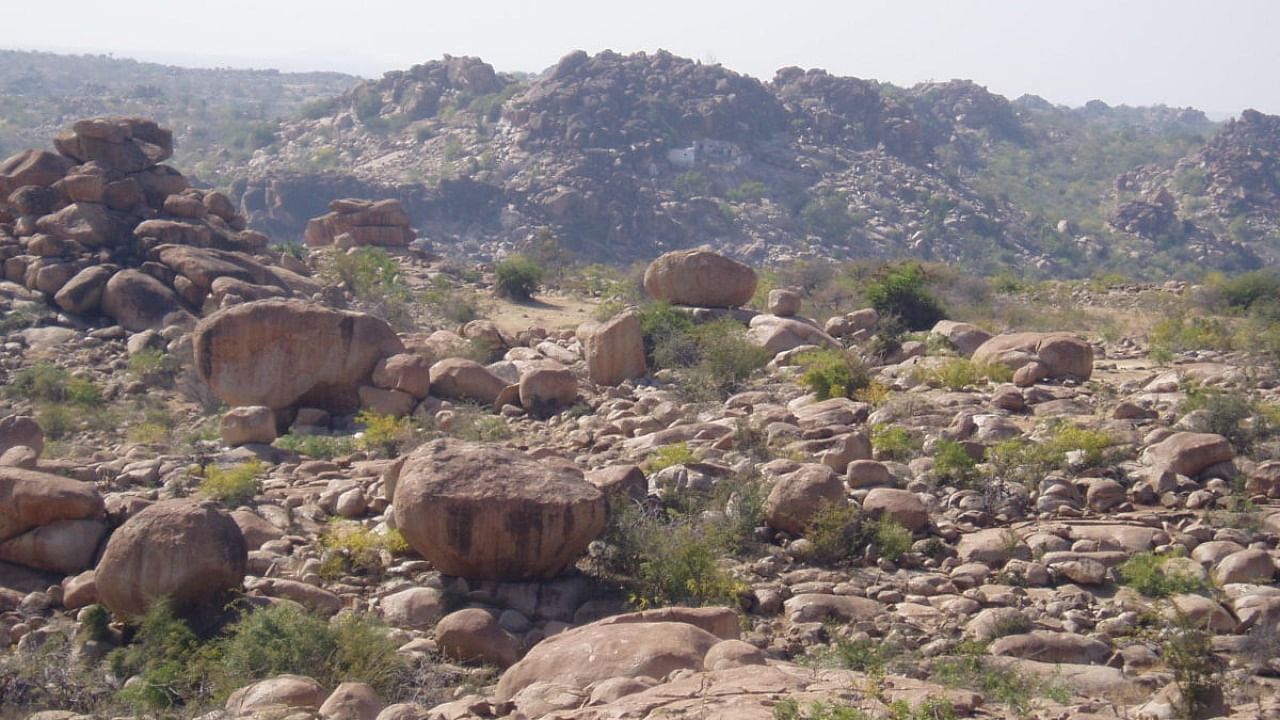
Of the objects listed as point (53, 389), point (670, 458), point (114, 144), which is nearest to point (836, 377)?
point (670, 458)

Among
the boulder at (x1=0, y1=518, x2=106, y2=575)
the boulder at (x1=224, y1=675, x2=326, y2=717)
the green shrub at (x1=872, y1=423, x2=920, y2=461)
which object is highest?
the green shrub at (x1=872, y1=423, x2=920, y2=461)

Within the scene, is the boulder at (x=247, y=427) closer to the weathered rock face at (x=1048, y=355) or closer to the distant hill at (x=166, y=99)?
the weathered rock face at (x=1048, y=355)

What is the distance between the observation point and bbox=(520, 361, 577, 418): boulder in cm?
1498

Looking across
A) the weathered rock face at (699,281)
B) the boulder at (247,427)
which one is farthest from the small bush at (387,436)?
the weathered rock face at (699,281)

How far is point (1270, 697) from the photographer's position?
22.5 feet

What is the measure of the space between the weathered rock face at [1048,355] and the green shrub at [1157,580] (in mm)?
5897

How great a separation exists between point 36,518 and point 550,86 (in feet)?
168

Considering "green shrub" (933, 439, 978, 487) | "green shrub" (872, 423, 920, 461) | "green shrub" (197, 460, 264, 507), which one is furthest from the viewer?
"green shrub" (872, 423, 920, 461)

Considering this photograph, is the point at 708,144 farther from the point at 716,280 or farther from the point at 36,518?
the point at 36,518

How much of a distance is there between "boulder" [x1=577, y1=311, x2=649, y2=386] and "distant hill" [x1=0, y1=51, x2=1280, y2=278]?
27670 millimetres

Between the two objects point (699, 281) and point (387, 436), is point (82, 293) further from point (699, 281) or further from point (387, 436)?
point (699, 281)

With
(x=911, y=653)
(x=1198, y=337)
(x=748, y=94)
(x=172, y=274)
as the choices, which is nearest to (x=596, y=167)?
(x=748, y=94)

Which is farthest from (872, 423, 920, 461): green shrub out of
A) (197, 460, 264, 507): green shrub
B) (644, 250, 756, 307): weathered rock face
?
(644, 250, 756, 307): weathered rock face

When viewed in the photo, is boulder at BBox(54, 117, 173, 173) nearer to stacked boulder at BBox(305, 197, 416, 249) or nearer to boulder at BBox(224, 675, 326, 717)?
→ stacked boulder at BBox(305, 197, 416, 249)
